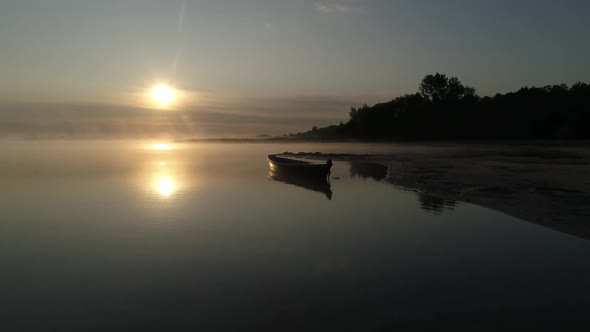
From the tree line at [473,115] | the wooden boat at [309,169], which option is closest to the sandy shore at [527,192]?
the wooden boat at [309,169]

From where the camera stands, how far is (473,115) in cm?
9588

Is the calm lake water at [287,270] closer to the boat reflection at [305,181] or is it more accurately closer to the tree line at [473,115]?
the boat reflection at [305,181]

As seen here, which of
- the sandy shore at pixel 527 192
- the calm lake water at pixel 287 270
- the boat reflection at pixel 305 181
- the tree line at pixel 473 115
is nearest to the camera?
the calm lake water at pixel 287 270

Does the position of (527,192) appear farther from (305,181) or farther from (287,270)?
(305,181)

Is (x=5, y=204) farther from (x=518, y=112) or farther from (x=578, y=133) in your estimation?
(x=518, y=112)

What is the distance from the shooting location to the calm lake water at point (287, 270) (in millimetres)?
6762

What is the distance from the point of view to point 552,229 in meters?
12.4

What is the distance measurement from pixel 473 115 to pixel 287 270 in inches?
3832

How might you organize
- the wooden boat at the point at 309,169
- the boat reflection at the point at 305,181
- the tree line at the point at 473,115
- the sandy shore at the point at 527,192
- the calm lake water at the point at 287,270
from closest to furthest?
the calm lake water at the point at 287,270, the sandy shore at the point at 527,192, the boat reflection at the point at 305,181, the wooden boat at the point at 309,169, the tree line at the point at 473,115

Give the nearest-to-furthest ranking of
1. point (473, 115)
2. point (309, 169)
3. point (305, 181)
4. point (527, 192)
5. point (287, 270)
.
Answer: point (287, 270) → point (527, 192) → point (309, 169) → point (305, 181) → point (473, 115)

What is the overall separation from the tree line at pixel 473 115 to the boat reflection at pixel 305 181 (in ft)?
200

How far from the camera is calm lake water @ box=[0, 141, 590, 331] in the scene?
6762mm

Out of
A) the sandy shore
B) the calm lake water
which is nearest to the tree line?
the sandy shore

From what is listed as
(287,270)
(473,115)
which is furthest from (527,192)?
(473,115)
